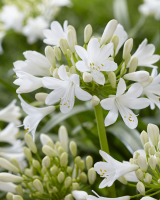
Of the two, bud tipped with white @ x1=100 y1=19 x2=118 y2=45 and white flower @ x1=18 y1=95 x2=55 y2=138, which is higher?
bud tipped with white @ x1=100 y1=19 x2=118 y2=45

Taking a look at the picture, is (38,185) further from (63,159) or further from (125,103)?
(125,103)

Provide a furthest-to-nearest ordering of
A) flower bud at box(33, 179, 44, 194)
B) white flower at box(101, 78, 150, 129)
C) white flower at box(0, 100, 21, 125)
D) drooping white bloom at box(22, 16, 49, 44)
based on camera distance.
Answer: drooping white bloom at box(22, 16, 49, 44), white flower at box(0, 100, 21, 125), flower bud at box(33, 179, 44, 194), white flower at box(101, 78, 150, 129)

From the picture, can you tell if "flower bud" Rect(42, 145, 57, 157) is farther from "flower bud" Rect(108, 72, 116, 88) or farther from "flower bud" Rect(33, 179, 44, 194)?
"flower bud" Rect(108, 72, 116, 88)

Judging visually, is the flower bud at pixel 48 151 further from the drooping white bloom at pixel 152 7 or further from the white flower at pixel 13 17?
the drooping white bloom at pixel 152 7

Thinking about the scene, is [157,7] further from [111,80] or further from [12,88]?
[111,80]

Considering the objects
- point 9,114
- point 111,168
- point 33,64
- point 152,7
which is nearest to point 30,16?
point 152,7

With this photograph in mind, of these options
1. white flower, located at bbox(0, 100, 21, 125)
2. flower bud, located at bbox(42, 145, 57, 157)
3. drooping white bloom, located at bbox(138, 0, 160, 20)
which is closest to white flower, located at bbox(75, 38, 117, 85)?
flower bud, located at bbox(42, 145, 57, 157)

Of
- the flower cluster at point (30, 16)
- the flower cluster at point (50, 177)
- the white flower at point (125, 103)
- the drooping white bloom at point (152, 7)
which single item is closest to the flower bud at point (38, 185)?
the flower cluster at point (50, 177)
